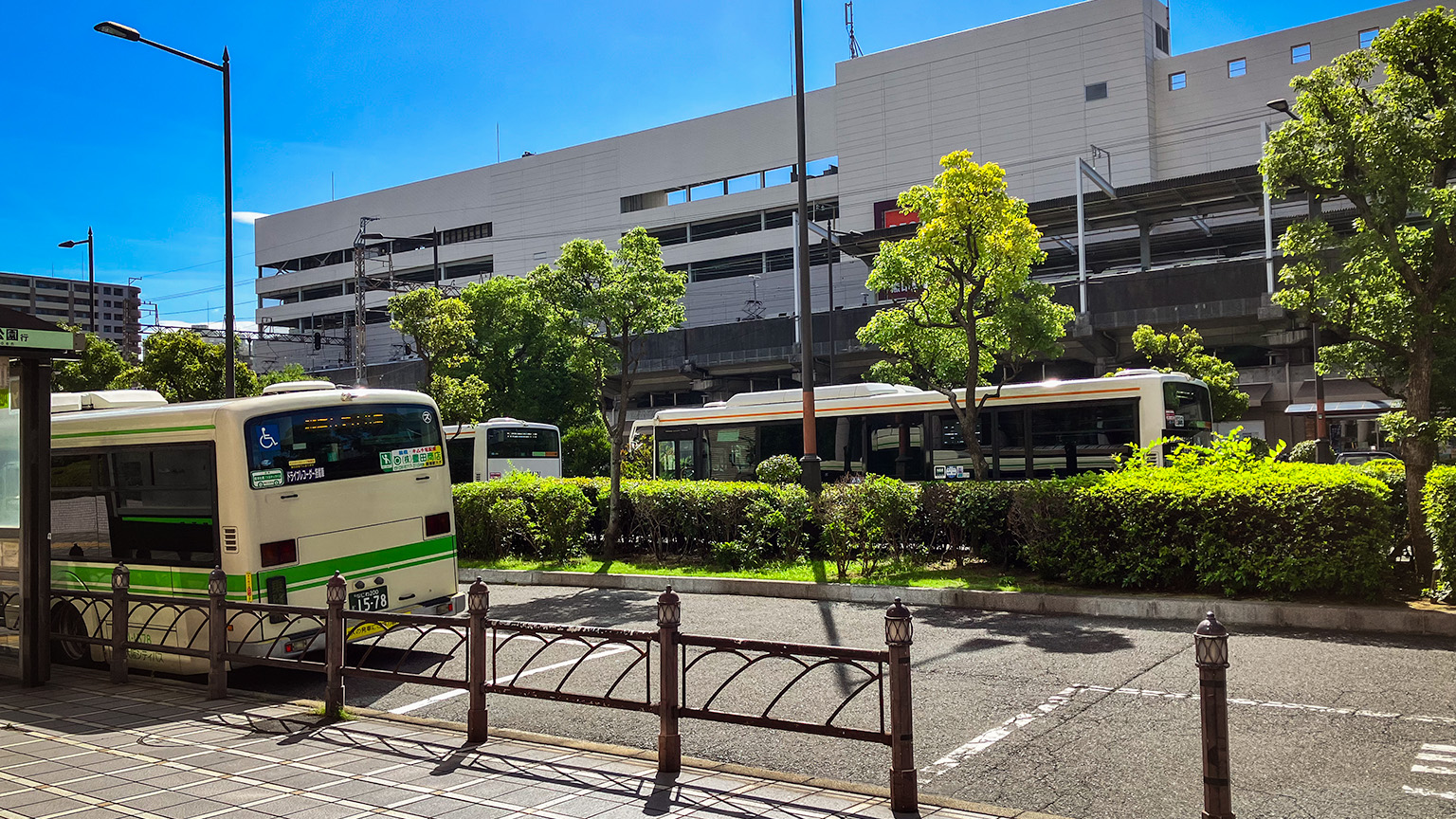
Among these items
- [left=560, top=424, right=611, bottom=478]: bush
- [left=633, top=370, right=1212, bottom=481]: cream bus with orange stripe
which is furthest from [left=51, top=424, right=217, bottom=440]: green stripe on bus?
[left=560, top=424, right=611, bottom=478]: bush

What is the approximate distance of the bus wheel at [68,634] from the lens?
9672 millimetres

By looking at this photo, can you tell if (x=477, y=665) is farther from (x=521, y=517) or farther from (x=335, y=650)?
(x=521, y=517)

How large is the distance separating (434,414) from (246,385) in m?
20.9

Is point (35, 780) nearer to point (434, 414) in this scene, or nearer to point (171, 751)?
point (171, 751)

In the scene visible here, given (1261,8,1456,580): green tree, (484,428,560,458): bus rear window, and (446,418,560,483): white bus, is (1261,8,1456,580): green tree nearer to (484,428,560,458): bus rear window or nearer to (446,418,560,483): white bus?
(446,418,560,483): white bus

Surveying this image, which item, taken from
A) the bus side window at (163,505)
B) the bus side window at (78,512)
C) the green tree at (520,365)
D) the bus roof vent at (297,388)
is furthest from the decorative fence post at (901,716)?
the green tree at (520,365)

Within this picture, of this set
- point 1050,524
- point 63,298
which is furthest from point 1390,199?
point 63,298

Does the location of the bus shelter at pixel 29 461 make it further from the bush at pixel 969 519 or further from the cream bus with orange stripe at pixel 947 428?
the cream bus with orange stripe at pixel 947 428

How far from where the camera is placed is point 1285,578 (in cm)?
973

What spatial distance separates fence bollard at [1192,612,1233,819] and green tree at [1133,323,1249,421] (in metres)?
27.1

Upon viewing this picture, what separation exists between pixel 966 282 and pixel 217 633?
1209 centimetres

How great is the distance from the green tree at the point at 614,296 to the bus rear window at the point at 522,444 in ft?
→ 34.3

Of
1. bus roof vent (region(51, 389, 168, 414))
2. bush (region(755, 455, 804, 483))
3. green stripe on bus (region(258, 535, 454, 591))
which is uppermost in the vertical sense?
bus roof vent (region(51, 389, 168, 414))

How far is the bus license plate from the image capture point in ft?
30.2
